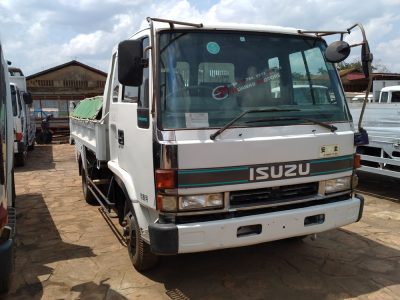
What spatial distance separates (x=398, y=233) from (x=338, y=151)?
90.0 inches

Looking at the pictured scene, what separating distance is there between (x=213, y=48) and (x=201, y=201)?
4.30 ft

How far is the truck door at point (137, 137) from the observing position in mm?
3451

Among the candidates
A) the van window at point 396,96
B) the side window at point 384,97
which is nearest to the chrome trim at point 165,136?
the van window at point 396,96

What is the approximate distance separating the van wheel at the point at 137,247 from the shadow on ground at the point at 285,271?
16cm

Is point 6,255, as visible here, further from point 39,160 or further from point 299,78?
point 39,160

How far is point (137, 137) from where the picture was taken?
3725 millimetres

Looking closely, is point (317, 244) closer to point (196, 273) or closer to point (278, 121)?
point (196, 273)

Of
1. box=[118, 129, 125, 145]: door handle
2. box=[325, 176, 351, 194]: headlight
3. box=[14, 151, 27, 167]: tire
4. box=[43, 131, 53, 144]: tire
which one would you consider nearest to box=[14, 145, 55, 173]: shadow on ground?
box=[14, 151, 27, 167]: tire

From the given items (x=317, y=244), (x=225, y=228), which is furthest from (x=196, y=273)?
(x=317, y=244)

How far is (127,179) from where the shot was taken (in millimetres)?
4055

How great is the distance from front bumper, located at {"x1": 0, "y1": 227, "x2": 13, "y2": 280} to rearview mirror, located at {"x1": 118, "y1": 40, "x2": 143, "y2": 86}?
1436 millimetres

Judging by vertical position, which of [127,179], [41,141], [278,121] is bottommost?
[41,141]

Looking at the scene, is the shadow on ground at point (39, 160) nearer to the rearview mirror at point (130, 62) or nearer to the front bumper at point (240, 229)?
the rearview mirror at point (130, 62)

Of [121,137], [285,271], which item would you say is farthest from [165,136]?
[285,271]
